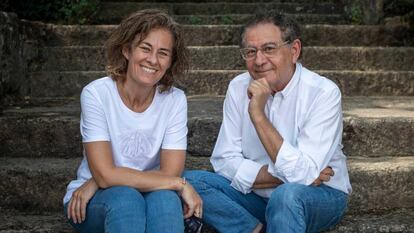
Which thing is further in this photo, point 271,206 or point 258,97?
point 258,97

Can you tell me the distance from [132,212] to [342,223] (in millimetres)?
972

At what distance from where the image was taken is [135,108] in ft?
8.29

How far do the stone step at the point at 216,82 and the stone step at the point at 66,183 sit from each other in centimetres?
108

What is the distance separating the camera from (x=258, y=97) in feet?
7.94

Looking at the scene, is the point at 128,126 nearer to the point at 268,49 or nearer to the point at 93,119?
the point at 93,119

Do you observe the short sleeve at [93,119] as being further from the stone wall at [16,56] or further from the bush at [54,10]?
the bush at [54,10]

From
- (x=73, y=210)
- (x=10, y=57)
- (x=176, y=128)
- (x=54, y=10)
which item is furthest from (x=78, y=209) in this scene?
(x=54, y=10)

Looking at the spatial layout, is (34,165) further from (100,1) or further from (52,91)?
(100,1)

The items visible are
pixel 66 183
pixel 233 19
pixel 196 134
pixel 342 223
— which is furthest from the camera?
pixel 233 19

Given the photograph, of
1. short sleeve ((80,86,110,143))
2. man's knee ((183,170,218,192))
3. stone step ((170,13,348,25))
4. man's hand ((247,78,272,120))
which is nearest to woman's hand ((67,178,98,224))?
short sleeve ((80,86,110,143))

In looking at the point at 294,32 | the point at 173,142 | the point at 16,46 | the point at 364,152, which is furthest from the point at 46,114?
the point at 364,152

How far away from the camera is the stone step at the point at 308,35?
4.55m

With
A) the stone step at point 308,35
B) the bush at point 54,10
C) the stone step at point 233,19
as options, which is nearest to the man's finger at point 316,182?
the stone step at point 308,35

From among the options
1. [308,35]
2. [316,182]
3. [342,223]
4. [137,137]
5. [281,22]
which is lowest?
[342,223]
